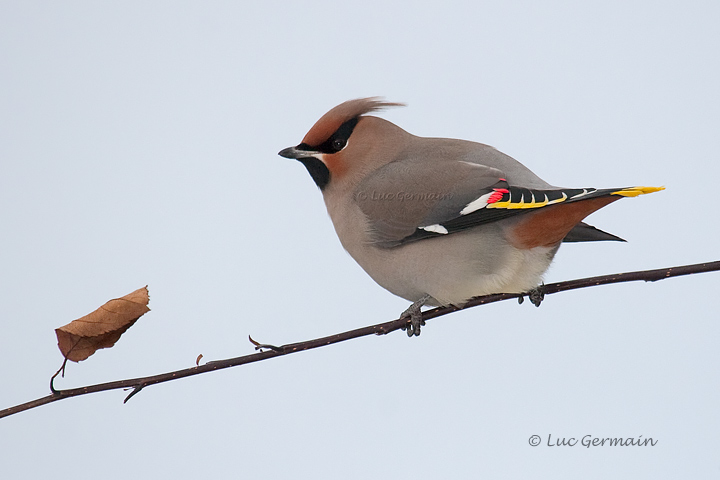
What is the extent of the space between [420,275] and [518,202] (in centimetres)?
48

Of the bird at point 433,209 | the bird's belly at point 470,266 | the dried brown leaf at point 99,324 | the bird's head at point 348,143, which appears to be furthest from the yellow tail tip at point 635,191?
the dried brown leaf at point 99,324

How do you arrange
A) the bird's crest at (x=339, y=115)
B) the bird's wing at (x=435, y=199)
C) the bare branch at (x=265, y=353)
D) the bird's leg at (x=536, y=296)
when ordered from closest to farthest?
the bare branch at (x=265, y=353) < the bird's wing at (x=435, y=199) < the bird's leg at (x=536, y=296) < the bird's crest at (x=339, y=115)

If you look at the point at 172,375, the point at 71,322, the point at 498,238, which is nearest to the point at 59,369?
the point at 71,322

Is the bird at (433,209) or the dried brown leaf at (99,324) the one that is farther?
the bird at (433,209)

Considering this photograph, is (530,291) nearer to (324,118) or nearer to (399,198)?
(399,198)

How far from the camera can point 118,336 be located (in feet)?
6.73

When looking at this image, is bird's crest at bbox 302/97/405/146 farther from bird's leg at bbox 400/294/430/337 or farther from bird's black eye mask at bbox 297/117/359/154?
bird's leg at bbox 400/294/430/337

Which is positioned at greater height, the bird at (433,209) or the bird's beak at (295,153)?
the bird's beak at (295,153)

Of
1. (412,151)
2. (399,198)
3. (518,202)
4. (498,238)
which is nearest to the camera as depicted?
(518,202)

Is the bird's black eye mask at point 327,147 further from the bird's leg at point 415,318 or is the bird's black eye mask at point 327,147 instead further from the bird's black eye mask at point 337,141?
the bird's leg at point 415,318

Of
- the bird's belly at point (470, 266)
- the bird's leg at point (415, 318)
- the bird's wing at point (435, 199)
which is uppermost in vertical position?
the bird's wing at point (435, 199)

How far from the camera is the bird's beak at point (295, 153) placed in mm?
2775

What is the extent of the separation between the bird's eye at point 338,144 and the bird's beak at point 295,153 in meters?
0.09

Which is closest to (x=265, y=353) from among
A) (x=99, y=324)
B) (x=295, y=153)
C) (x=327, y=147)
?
(x=99, y=324)
